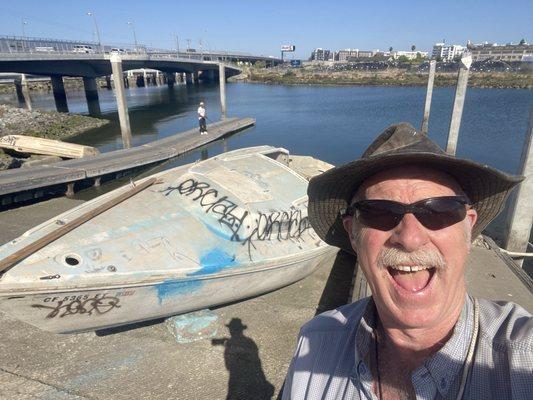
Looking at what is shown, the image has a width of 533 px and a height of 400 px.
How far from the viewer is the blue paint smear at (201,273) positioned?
6570 millimetres

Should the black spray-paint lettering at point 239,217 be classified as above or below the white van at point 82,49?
below

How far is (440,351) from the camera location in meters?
1.70

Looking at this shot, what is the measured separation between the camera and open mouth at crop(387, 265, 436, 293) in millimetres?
1773

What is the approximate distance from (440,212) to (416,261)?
11.7 inches

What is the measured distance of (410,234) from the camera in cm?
179

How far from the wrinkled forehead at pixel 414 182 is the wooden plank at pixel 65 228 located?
613 cm

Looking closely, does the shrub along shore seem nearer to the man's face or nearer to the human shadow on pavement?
the human shadow on pavement

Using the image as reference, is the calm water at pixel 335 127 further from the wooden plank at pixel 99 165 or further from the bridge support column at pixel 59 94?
the bridge support column at pixel 59 94

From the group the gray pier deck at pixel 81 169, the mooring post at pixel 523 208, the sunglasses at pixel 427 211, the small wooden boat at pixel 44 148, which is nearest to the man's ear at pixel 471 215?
the sunglasses at pixel 427 211

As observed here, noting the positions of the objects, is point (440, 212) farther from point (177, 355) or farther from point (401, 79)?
point (401, 79)

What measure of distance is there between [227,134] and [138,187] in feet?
95.9

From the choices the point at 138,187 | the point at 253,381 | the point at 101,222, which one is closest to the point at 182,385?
the point at 253,381

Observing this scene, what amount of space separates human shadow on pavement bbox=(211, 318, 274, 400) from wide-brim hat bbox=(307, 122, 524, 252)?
489 centimetres

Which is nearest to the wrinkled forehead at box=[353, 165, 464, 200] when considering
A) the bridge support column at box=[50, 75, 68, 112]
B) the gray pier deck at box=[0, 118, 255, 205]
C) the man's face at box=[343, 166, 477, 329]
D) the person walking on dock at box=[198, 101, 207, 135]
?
the man's face at box=[343, 166, 477, 329]
